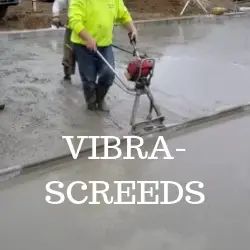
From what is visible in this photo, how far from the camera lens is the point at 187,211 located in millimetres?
4531

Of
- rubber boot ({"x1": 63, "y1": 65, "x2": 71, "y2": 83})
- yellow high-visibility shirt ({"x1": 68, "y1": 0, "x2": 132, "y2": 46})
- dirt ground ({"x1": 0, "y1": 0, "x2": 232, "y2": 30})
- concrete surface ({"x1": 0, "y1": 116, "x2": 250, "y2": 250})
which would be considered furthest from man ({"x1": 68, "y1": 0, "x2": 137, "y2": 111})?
dirt ground ({"x1": 0, "y1": 0, "x2": 232, "y2": 30})

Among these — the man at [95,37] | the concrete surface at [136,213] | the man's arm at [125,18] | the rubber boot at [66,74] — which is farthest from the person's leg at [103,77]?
the concrete surface at [136,213]

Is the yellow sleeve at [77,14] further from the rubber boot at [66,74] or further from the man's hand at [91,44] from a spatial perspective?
the rubber boot at [66,74]

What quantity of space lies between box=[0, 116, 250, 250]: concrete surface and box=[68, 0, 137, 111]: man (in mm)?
1489

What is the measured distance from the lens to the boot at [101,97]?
679 centimetres

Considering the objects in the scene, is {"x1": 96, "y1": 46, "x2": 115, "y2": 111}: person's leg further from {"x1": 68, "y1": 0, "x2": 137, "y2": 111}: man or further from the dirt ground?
the dirt ground

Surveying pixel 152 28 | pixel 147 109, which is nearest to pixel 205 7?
pixel 152 28

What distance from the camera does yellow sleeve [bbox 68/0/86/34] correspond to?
6.17 metres

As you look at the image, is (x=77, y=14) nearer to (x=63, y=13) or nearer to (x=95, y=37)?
(x=95, y=37)

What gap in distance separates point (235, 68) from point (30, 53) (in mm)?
3600

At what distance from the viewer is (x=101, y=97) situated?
6836mm

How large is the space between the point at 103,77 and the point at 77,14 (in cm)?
87

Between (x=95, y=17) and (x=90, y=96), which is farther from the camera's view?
(x=90, y=96)

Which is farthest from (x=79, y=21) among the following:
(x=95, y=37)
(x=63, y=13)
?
(x=63, y=13)
